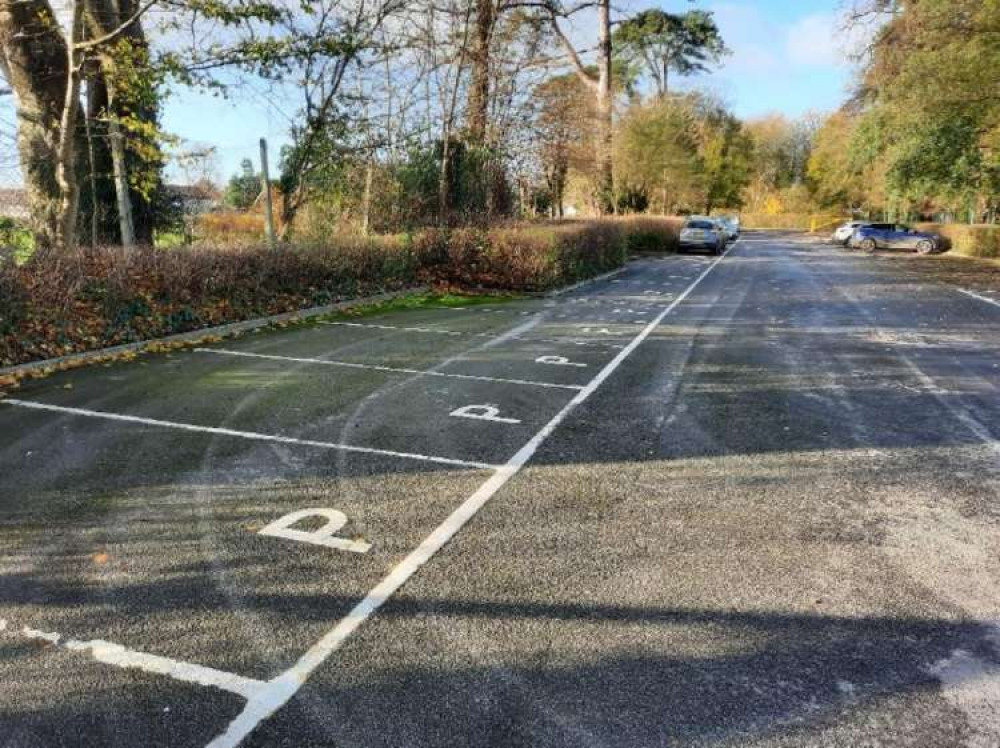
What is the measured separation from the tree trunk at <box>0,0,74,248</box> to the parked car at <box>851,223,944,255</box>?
117 ft

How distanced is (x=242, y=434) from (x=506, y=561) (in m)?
2.88

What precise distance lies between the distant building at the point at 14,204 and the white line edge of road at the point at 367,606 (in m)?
11.6

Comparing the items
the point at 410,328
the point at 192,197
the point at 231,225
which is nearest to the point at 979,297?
the point at 410,328

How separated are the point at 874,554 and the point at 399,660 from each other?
2510mm

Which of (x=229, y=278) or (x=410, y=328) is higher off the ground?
(x=229, y=278)

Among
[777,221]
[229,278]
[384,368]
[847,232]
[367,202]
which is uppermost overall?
[777,221]

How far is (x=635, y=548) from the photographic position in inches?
148

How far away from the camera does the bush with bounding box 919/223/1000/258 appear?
29219 millimetres

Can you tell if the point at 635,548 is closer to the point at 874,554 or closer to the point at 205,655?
the point at 874,554

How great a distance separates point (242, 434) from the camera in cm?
559

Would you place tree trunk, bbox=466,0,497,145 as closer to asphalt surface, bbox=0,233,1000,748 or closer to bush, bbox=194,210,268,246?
bush, bbox=194,210,268,246

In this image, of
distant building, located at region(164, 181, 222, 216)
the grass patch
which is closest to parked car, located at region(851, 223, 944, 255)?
the grass patch

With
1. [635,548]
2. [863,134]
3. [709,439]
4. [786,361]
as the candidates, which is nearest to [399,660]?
[635,548]

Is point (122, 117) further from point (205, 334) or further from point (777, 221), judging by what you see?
point (777, 221)
